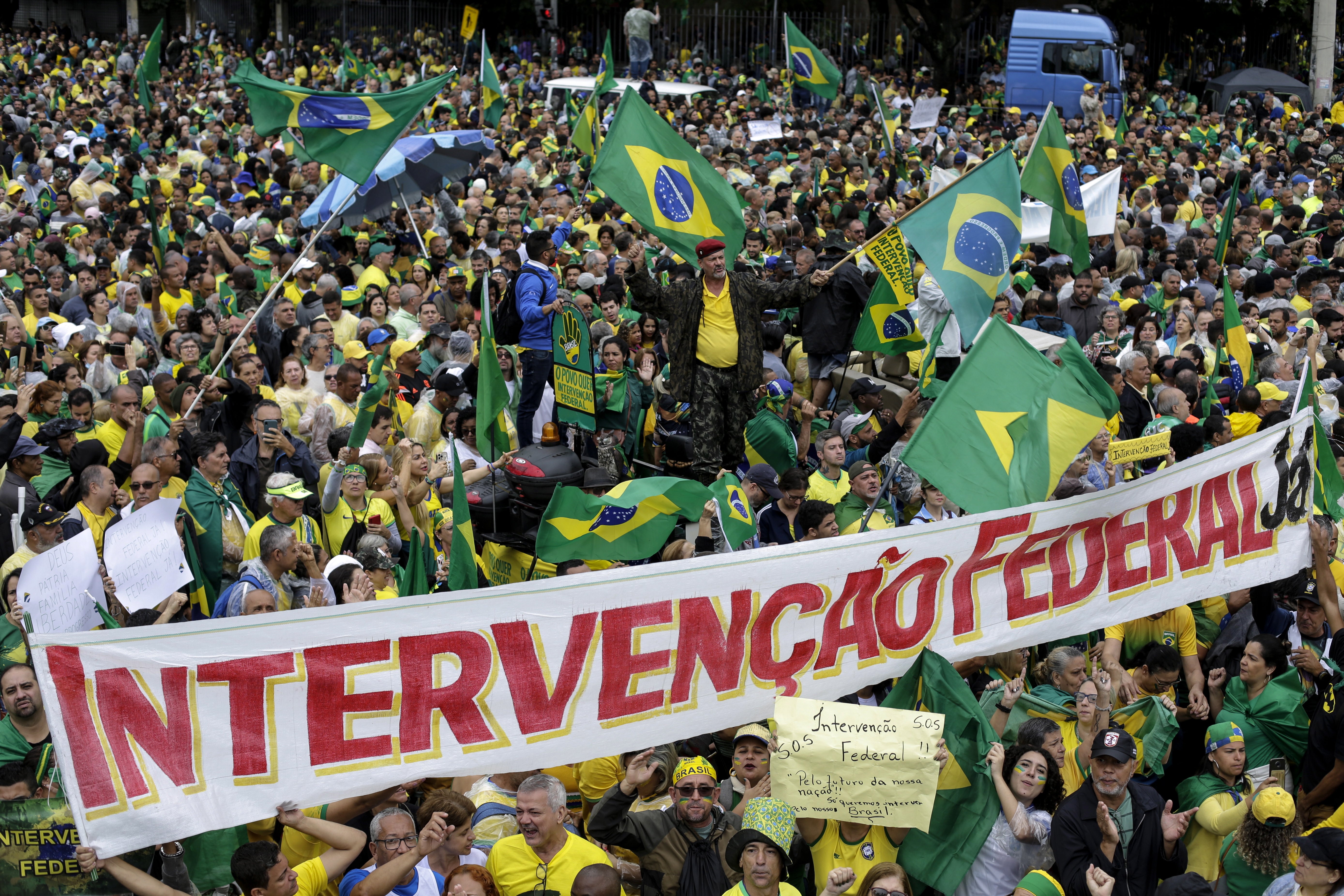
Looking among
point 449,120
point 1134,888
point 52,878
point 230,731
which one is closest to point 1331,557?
point 1134,888

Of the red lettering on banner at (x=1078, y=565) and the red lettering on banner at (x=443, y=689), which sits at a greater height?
the red lettering on banner at (x=443, y=689)

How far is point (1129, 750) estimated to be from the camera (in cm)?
526

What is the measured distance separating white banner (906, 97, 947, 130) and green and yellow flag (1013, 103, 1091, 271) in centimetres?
1130

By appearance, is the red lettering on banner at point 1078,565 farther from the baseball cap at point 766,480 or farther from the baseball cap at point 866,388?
the baseball cap at point 866,388

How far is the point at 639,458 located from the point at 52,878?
17.5ft

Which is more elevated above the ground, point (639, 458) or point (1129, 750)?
point (1129, 750)

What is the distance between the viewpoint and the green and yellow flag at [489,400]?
285 inches

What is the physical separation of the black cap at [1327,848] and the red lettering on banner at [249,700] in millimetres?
3301

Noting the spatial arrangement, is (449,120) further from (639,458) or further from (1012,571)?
(1012,571)

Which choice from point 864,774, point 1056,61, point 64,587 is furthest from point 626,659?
point 1056,61

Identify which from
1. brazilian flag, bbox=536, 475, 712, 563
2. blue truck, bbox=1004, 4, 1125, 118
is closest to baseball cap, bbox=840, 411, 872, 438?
brazilian flag, bbox=536, 475, 712, 563

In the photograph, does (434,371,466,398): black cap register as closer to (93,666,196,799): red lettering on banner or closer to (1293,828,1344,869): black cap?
(93,666,196,799): red lettering on banner

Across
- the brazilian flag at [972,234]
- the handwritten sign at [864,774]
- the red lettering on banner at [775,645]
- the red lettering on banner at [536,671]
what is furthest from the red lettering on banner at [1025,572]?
the brazilian flag at [972,234]

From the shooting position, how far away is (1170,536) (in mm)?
6367
